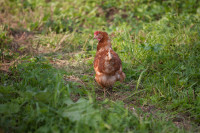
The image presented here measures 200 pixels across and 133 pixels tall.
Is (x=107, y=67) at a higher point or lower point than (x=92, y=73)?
higher

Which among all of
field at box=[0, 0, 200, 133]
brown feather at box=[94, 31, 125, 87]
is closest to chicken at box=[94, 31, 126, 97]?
brown feather at box=[94, 31, 125, 87]

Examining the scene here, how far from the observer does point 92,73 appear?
4199 millimetres

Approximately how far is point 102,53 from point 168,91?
124 cm

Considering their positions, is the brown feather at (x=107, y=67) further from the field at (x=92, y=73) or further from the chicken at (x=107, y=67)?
the field at (x=92, y=73)

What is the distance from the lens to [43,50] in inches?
208

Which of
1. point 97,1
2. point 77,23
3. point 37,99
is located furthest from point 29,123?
point 97,1

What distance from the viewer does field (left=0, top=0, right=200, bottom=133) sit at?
7.61 ft

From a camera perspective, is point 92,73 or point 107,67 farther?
point 92,73

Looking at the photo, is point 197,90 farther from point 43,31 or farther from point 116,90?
point 43,31

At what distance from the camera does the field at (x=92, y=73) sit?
2.32 meters

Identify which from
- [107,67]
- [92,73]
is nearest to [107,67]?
[107,67]

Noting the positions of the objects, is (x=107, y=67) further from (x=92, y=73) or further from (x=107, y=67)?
(x=92, y=73)

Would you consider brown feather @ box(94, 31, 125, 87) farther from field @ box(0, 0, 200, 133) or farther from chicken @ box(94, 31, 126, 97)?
field @ box(0, 0, 200, 133)

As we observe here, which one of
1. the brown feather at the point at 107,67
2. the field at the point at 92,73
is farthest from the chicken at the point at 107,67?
the field at the point at 92,73
